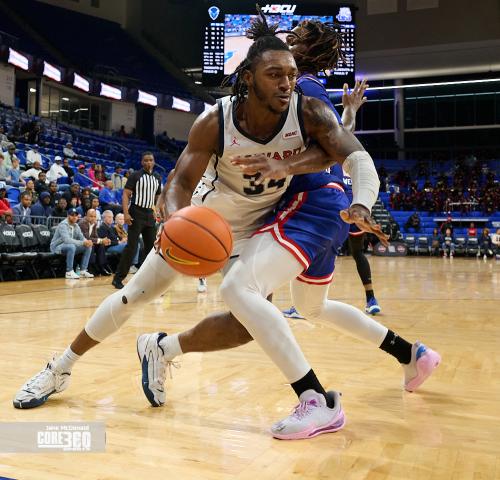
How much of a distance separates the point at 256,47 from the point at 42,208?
803cm

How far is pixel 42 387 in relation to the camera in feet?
7.62

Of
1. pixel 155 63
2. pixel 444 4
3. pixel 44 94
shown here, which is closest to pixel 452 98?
pixel 444 4

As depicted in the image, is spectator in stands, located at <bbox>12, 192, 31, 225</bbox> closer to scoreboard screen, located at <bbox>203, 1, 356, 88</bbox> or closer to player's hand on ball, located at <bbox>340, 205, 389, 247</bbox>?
scoreboard screen, located at <bbox>203, 1, 356, 88</bbox>

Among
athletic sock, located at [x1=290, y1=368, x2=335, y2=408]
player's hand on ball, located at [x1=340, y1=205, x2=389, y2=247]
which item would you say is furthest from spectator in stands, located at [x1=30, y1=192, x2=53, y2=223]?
player's hand on ball, located at [x1=340, y1=205, x2=389, y2=247]

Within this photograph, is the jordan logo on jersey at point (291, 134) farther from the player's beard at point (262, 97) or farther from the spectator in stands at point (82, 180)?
the spectator in stands at point (82, 180)

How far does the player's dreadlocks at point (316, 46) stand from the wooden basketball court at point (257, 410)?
1.54 metres

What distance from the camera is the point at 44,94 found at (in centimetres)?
2345

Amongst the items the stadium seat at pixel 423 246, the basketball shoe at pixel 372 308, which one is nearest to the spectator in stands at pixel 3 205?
the basketball shoe at pixel 372 308

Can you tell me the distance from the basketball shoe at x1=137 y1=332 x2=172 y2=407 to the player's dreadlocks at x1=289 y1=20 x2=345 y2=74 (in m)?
1.46

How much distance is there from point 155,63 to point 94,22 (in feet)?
11.0

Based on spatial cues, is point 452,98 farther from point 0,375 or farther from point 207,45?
point 0,375

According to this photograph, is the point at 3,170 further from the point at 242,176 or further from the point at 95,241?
the point at 242,176

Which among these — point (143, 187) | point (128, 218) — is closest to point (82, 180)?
point (128, 218)

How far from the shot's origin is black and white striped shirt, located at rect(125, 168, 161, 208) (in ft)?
22.0
